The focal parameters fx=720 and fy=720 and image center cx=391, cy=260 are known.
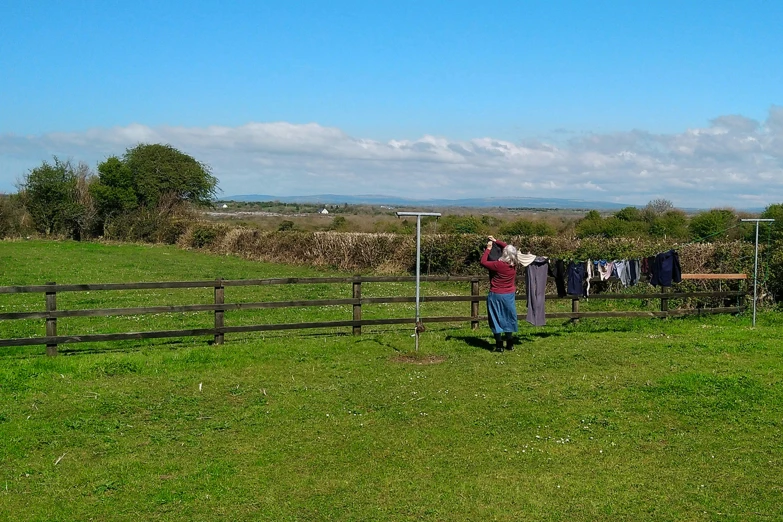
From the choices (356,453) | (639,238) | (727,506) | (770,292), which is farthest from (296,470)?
(639,238)

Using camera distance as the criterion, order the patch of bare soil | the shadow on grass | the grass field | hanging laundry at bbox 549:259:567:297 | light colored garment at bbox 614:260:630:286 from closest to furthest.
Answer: the grass field → the patch of bare soil → the shadow on grass → hanging laundry at bbox 549:259:567:297 → light colored garment at bbox 614:260:630:286

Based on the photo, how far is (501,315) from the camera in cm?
1248

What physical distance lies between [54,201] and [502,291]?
46.0 metres

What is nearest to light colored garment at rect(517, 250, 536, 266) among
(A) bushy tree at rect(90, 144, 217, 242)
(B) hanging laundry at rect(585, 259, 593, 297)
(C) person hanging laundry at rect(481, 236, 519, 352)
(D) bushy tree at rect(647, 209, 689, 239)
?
(C) person hanging laundry at rect(481, 236, 519, 352)

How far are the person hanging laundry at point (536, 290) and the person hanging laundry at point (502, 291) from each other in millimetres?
1382

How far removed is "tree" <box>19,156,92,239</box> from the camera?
5012 cm

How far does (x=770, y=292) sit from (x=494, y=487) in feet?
49.4

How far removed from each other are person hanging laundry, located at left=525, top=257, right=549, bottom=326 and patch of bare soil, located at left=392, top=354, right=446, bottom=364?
8.07 ft

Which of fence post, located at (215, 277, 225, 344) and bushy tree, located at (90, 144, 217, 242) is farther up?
bushy tree, located at (90, 144, 217, 242)

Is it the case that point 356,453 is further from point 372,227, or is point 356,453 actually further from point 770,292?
point 372,227

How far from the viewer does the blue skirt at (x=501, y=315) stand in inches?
489

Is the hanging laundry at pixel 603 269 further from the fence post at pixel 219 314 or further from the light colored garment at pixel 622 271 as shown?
the fence post at pixel 219 314

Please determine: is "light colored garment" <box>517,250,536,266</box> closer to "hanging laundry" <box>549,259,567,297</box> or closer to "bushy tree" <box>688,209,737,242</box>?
"hanging laundry" <box>549,259,567,297</box>

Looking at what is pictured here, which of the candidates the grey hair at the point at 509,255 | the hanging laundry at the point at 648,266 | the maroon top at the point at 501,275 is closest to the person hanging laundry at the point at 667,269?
the hanging laundry at the point at 648,266
